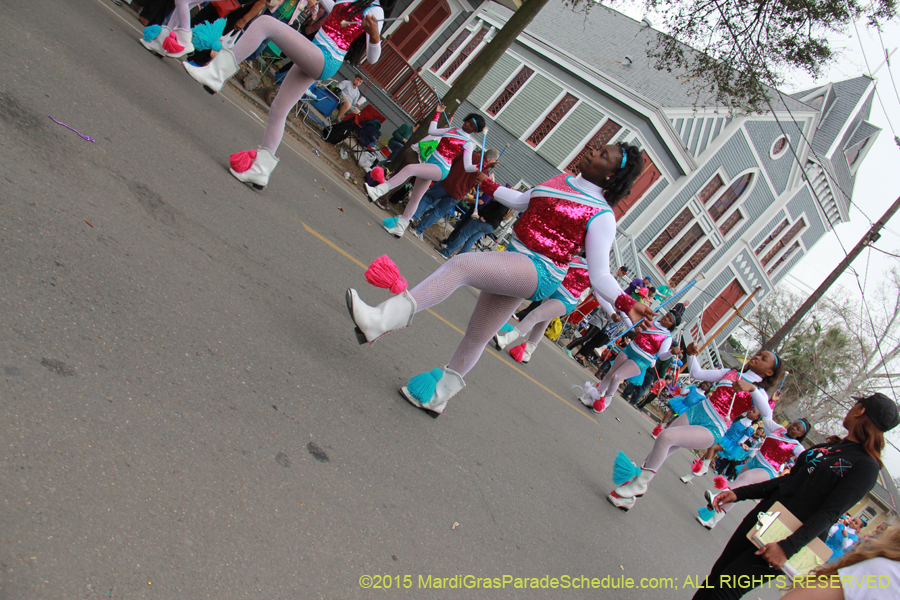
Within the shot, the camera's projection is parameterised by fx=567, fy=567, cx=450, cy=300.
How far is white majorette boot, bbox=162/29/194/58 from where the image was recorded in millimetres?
5188

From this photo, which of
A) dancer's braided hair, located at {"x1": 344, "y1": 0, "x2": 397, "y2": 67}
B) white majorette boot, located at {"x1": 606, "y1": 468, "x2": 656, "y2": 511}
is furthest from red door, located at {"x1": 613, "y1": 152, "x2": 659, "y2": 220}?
dancer's braided hair, located at {"x1": 344, "y1": 0, "x2": 397, "y2": 67}


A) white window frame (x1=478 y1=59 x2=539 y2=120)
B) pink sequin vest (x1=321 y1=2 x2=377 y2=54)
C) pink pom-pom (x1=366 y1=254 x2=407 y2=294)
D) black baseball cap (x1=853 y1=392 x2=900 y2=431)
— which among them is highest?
white window frame (x1=478 y1=59 x2=539 y2=120)

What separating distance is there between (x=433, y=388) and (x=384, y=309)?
3.14ft

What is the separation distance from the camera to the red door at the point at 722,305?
84.6 ft

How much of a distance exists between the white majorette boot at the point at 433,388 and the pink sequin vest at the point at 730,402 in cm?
353

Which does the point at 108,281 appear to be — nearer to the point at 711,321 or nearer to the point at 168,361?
the point at 168,361

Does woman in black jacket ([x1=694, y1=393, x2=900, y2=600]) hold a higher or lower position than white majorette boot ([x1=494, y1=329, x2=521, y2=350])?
higher

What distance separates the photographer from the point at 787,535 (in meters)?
3.11

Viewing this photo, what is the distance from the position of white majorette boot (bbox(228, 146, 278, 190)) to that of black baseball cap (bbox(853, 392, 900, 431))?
5119mm

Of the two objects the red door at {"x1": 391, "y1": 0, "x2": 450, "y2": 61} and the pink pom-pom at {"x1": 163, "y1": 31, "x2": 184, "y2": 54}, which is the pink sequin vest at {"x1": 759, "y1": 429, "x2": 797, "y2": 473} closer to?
the pink pom-pom at {"x1": 163, "y1": 31, "x2": 184, "y2": 54}

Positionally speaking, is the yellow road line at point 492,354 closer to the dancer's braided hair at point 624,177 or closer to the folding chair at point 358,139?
the dancer's braided hair at point 624,177

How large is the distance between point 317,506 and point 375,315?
44.9 inches

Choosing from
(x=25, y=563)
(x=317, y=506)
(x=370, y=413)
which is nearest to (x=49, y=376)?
(x=25, y=563)

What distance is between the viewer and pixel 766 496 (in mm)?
3754
